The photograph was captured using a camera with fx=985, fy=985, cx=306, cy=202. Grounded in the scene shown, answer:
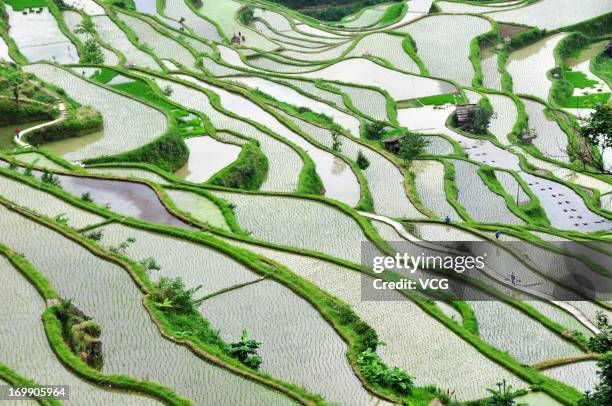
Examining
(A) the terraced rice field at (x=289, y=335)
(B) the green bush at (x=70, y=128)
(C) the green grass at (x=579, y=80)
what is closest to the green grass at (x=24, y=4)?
(B) the green bush at (x=70, y=128)

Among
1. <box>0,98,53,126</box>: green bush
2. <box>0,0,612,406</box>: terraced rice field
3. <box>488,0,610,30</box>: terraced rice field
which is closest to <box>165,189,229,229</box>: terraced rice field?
<box>0,0,612,406</box>: terraced rice field

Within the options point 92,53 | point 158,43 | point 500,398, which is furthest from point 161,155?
point 158,43

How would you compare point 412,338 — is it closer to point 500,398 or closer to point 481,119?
point 500,398

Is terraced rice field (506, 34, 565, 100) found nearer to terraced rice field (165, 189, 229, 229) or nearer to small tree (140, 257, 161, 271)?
terraced rice field (165, 189, 229, 229)

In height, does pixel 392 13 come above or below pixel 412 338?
above

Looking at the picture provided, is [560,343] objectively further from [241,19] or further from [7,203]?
[241,19]

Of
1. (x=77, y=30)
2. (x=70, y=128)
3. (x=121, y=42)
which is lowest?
(x=70, y=128)
